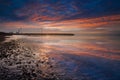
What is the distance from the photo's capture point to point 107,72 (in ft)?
56.4

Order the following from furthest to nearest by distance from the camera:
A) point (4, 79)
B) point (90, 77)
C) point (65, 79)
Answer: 1. point (90, 77)
2. point (65, 79)
3. point (4, 79)

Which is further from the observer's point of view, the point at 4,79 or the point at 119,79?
the point at 119,79

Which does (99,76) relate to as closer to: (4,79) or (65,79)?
(65,79)

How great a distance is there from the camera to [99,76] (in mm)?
15609

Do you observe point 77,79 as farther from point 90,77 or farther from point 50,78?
point 50,78

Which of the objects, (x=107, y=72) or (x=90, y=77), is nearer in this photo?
(x=90, y=77)

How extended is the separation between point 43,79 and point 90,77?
4.82 metres

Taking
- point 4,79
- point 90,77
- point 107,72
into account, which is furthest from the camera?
point 107,72

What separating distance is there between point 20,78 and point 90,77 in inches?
272

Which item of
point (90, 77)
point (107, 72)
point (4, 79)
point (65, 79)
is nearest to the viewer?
point (4, 79)

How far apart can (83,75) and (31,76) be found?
5408 millimetres

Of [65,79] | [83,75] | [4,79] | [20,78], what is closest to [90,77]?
[83,75]

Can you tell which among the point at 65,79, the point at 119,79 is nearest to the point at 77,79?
the point at 65,79

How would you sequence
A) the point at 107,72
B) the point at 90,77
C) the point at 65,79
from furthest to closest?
the point at 107,72 < the point at 90,77 < the point at 65,79
